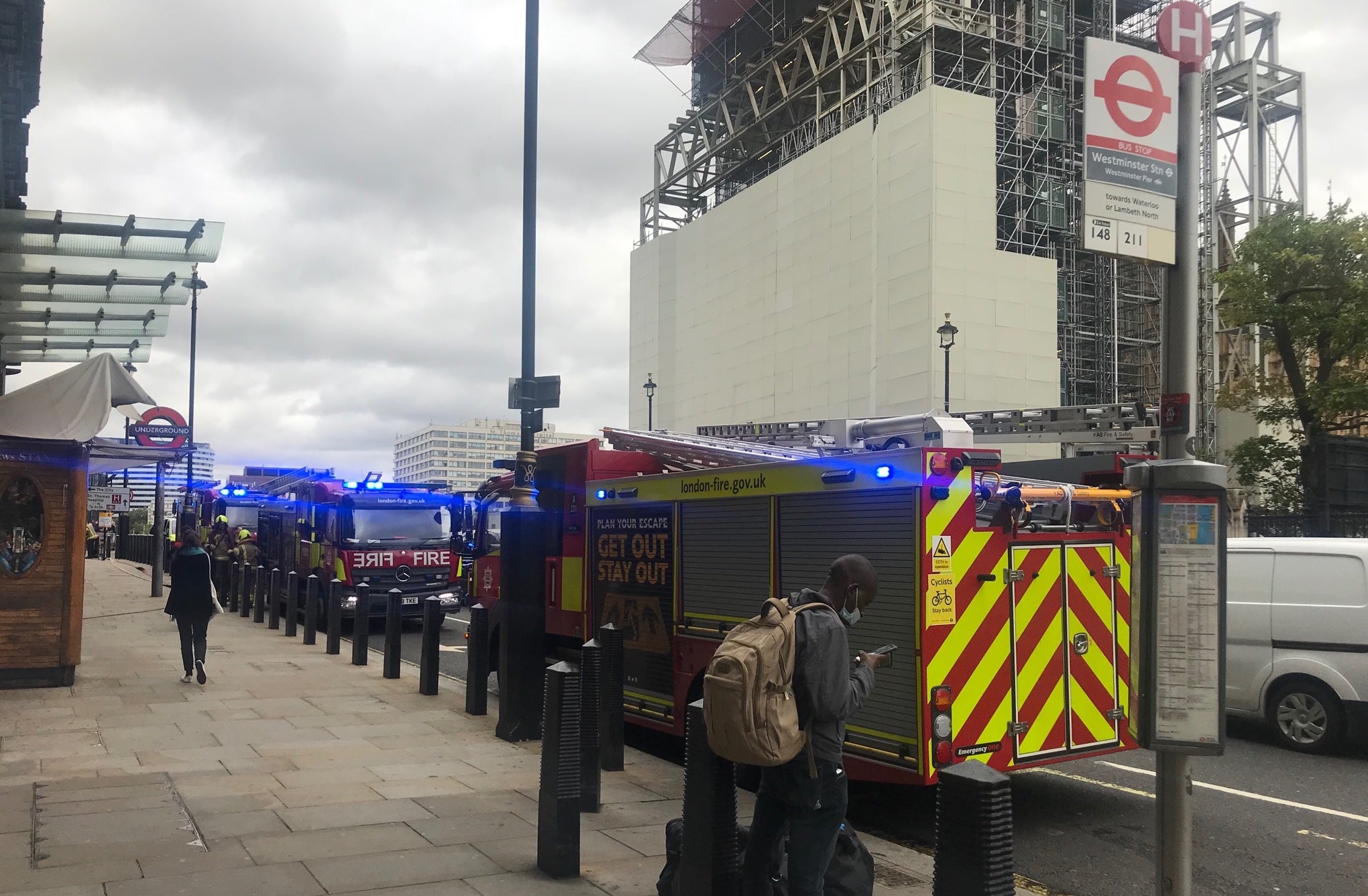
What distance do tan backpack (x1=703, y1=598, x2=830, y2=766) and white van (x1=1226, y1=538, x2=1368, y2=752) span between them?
700 centimetres

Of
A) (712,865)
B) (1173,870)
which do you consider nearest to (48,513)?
(712,865)

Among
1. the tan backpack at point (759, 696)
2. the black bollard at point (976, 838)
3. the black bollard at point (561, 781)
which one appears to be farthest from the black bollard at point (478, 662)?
the black bollard at point (976, 838)

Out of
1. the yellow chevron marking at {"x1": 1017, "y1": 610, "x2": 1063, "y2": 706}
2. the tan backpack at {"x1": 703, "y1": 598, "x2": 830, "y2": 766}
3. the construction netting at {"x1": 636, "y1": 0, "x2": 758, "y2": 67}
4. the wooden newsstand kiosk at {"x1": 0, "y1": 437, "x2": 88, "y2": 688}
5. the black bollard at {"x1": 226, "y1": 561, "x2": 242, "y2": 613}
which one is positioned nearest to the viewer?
the tan backpack at {"x1": 703, "y1": 598, "x2": 830, "y2": 766}

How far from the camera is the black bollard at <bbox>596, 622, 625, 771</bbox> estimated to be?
8.54 m

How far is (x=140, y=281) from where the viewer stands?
14.3 meters

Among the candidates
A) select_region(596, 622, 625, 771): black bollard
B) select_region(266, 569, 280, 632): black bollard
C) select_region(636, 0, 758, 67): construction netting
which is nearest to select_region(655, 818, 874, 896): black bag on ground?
select_region(596, 622, 625, 771): black bollard

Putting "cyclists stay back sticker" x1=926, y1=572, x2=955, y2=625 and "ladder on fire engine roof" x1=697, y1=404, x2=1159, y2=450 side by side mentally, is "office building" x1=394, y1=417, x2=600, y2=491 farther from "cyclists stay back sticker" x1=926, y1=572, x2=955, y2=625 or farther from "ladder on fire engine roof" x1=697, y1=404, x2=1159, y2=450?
"cyclists stay back sticker" x1=926, y1=572, x2=955, y2=625

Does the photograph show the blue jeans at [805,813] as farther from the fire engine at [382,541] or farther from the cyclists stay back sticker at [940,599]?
the fire engine at [382,541]

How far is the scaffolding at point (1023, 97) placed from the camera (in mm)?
46656

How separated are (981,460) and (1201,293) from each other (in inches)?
1790

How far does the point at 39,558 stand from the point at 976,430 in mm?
11668

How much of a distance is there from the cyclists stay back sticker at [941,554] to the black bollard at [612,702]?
2.91m

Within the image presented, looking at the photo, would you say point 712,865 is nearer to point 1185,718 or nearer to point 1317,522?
point 1185,718

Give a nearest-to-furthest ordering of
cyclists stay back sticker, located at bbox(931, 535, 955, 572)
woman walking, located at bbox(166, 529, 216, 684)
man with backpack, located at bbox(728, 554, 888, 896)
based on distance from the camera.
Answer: man with backpack, located at bbox(728, 554, 888, 896) < cyclists stay back sticker, located at bbox(931, 535, 955, 572) < woman walking, located at bbox(166, 529, 216, 684)
